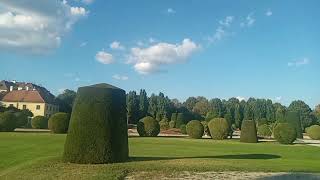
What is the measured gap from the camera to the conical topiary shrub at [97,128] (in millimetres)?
15133

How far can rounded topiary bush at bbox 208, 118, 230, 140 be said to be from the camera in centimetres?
4350

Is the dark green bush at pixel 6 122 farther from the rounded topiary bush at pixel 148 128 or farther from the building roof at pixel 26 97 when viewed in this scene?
the building roof at pixel 26 97

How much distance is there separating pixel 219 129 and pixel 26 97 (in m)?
59.1

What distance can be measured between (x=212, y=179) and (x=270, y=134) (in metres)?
44.3

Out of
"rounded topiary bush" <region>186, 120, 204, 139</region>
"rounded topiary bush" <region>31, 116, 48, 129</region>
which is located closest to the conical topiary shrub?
"rounded topiary bush" <region>186, 120, 204, 139</region>

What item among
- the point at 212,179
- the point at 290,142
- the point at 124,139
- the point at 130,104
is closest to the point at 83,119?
the point at 124,139

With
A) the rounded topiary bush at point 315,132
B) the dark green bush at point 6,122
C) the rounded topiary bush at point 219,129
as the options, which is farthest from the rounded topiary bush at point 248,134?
the dark green bush at point 6,122

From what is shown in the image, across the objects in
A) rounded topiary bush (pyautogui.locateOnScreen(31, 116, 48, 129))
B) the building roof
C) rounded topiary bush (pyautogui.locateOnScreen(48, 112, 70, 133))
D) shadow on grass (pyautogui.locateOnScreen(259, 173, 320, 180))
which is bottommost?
shadow on grass (pyautogui.locateOnScreen(259, 173, 320, 180))

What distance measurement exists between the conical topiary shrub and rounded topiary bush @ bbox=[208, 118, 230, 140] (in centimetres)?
2838

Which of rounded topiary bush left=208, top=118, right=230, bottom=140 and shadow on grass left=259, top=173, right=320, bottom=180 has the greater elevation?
rounded topiary bush left=208, top=118, right=230, bottom=140

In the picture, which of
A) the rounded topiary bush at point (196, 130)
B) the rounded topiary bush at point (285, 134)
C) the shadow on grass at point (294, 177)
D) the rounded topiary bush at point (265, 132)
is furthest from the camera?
the rounded topiary bush at point (265, 132)

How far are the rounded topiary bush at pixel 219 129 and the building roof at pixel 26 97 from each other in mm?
55069

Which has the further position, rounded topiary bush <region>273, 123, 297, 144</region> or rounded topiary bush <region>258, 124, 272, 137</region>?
rounded topiary bush <region>258, 124, 272, 137</region>

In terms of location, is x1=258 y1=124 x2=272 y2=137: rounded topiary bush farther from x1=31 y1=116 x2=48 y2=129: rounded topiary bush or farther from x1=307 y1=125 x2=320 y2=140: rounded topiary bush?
→ x1=31 y1=116 x2=48 y2=129: rounded topiary bush
